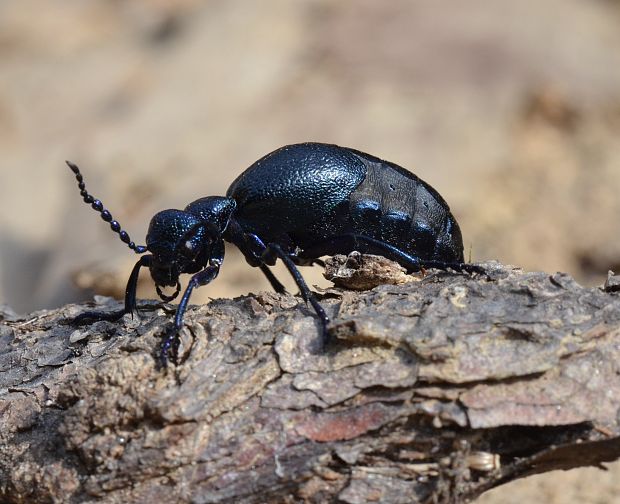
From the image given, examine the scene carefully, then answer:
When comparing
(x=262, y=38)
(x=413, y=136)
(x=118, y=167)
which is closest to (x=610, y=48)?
(x=413, y=136)


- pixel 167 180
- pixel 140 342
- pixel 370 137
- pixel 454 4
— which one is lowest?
pixel 140 342

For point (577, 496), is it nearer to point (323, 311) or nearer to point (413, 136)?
point (323, 311)

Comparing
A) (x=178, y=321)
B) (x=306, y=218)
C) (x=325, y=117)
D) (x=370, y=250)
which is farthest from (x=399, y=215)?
(x=325, y=117)

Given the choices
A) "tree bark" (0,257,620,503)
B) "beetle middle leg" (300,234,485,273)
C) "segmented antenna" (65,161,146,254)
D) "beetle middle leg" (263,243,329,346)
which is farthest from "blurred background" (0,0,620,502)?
"tree bark" (0,257,620,503)

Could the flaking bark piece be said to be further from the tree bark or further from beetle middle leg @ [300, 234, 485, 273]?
the tree bark

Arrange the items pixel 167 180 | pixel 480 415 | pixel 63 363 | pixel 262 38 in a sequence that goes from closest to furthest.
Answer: pixel 480 415
pixel 63 363
pixel 167 180
pixel 262 38

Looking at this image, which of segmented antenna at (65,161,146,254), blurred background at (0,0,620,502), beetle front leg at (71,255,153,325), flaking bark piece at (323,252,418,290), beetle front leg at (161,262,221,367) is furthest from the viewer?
blurred background at (0,0,620,502)
